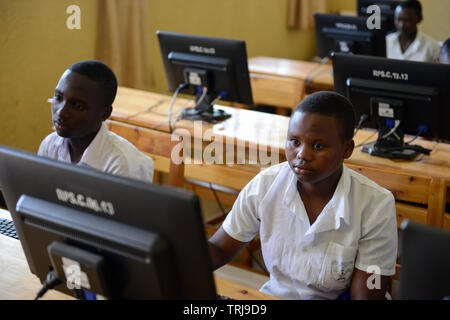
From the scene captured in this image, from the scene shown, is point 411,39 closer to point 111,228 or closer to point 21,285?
point 21,285

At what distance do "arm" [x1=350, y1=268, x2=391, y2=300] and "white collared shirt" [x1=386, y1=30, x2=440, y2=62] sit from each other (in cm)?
316

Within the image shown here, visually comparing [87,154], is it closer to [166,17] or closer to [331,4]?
[166,17]

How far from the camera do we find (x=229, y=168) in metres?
2.63

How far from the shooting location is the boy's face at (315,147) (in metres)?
1.38

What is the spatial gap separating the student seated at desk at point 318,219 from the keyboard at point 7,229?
54 centimetres

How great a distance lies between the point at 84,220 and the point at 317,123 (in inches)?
26.0

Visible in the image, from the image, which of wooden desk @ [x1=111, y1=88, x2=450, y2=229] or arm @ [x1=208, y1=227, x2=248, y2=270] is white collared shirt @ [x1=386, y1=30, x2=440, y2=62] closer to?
wooden desk @ [x1=111, y1=88, x2=450, y2=229]

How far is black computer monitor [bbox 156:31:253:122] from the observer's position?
112 inches

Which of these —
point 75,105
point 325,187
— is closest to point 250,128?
point 75,105

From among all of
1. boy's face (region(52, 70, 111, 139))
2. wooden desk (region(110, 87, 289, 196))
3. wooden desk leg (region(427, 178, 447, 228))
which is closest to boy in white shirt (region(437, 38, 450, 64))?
wooden desk (region(110, 87, 289, 196))

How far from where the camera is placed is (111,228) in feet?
3.03

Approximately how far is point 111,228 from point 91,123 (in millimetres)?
853

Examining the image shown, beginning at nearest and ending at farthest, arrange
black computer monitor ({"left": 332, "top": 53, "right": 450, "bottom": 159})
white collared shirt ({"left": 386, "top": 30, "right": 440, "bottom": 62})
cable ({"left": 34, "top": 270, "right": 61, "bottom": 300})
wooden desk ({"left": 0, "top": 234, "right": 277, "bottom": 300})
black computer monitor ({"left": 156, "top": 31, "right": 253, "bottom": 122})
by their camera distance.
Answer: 1. cable ({"left": 34, "top": 270, "right": 61, "bottom": 300})
2. wooden desk ({"left": 0, "top": 234, "right": 277, "bottom": 300})
3. black computer monitor ({"left": 332, "top": 53, "right": 450, "bottom": 159})
4. black computer monitor ({"left": 156, "top": 31, "right": 253, "bottom": 122})
5. white collared shirt ({"left": 386, "top": 30, "right": 440, "bottom": 62})
